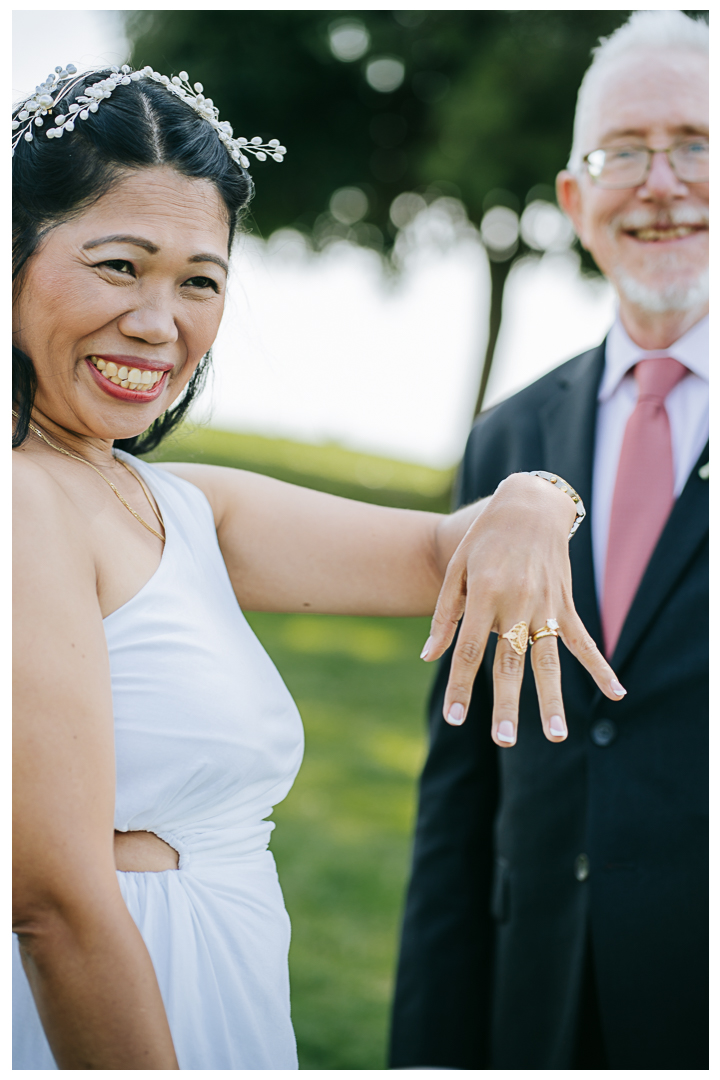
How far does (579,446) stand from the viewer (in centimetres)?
205

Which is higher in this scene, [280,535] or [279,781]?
[280,535]

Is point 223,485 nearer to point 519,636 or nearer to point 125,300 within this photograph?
point 125,300

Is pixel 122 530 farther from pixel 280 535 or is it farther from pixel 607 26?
pixel 607 26

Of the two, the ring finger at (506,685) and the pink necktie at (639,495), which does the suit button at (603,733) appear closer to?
the pink necktie at (639,495)

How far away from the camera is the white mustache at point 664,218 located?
2.09 m

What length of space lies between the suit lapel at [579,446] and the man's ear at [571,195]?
16.1 inches

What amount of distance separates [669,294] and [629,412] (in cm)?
30

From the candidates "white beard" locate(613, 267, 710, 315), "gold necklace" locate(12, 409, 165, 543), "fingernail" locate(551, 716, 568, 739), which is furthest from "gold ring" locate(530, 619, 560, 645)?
"white beard" locate(613, 267, 710, 315)

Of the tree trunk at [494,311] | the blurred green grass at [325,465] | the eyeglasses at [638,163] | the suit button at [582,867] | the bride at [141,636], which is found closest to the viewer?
the bride at [141,636]

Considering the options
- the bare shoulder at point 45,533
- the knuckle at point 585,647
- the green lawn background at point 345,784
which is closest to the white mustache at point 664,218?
the green lawn background at point 345,784

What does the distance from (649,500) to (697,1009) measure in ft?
3.56

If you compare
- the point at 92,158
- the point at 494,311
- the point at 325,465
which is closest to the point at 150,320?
the point at 92,158

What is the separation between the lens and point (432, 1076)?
4.13ft
